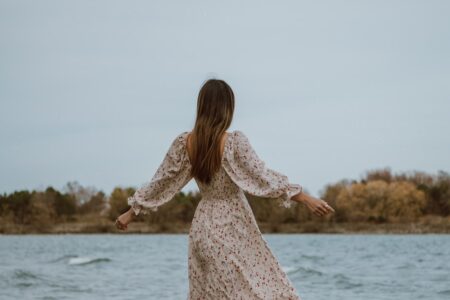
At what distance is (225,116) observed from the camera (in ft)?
17.2

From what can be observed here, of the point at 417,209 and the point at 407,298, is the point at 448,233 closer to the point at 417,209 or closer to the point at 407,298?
the point at 417,209

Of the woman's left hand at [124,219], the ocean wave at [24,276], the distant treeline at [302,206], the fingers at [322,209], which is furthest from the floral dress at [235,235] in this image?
the distant treeline at [302,206]

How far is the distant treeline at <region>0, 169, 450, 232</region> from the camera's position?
94062mm

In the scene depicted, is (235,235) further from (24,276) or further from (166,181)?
(24,276)

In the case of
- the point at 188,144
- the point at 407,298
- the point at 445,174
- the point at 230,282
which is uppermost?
the point at 445,174

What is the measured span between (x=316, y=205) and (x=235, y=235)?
591 millimetres

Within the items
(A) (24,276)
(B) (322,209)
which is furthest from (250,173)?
(A) (24,276)

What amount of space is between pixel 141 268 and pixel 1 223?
2968 inches

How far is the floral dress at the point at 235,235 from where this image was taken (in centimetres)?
526

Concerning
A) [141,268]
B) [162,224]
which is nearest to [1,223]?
[162,224]

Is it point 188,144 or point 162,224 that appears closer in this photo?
point 188,144

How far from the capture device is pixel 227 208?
5.36 meters

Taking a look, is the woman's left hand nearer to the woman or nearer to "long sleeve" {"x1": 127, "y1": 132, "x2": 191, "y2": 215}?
"long sleeve" {"x1": 127, "y1": 132, "x2": 191, "y2": 215}

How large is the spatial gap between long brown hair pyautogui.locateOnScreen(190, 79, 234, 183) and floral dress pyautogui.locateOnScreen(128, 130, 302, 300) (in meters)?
0.07
